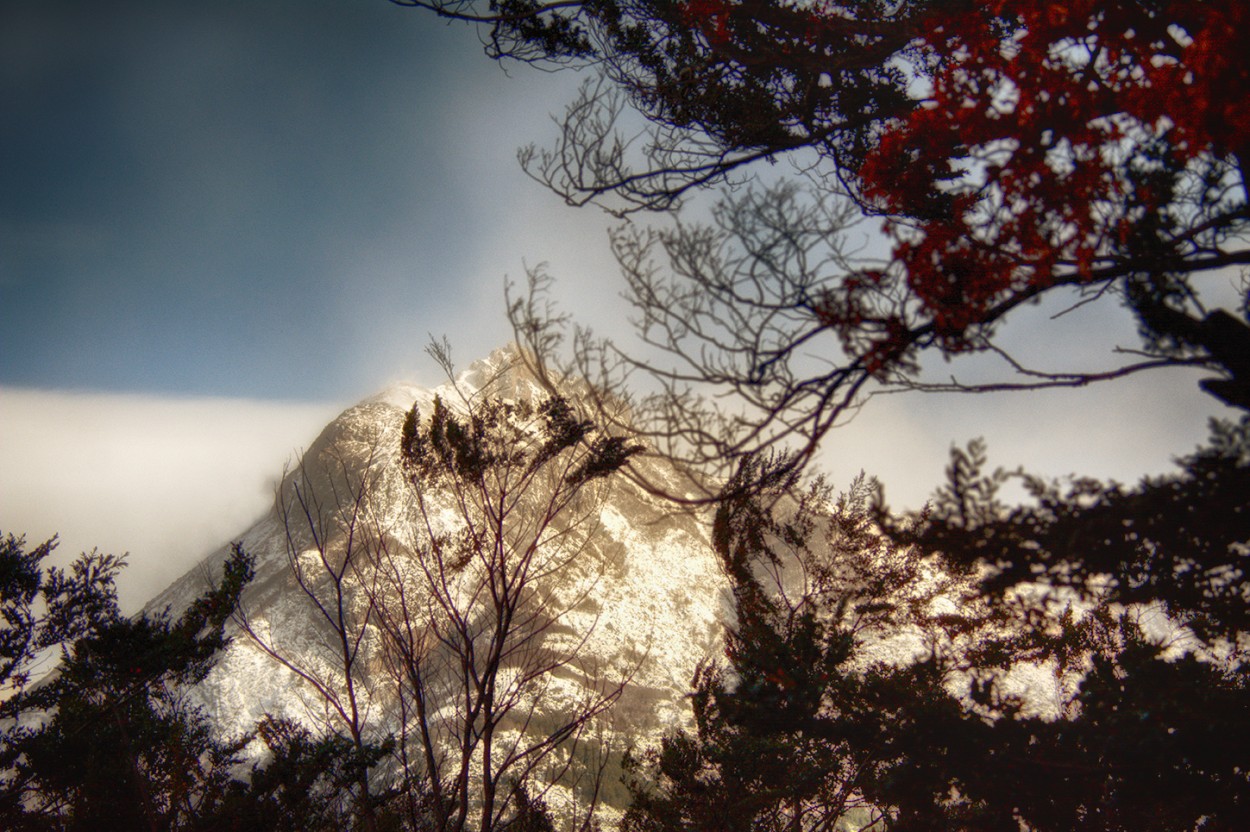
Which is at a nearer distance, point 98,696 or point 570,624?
point 98,696

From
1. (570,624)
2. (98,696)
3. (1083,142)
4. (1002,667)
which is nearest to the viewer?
(1083,142)

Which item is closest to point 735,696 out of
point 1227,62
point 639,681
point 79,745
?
point 1227,62

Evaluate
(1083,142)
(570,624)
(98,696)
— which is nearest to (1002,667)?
(1083,142)

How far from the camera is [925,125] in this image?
427cm

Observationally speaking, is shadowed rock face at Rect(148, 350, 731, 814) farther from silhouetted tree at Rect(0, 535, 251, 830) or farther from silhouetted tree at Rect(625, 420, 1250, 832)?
silhouetted tree at Rect(625, 420, 1250, 832)

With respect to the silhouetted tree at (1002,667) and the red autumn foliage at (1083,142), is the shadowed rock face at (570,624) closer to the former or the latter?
the silhouetted tree at (1002,667)

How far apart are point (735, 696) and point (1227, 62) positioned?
974 cm

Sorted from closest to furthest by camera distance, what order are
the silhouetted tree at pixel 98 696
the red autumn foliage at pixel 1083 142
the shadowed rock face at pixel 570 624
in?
the red autumn foliage at pixel 1083 142 → the silhouetted tree at pixel 98 696 → the shadowed rock face at pixel 570 624

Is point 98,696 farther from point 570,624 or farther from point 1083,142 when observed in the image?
point 570,624

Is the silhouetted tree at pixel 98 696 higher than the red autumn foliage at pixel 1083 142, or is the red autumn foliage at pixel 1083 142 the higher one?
the red autumn foliage at pixel 1083 142

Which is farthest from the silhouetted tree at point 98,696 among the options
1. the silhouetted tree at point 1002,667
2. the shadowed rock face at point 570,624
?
the shadowed rock face at point 570,624

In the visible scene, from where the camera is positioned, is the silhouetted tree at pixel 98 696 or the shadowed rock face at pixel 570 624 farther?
the shadowed rock face at pixel 570 624

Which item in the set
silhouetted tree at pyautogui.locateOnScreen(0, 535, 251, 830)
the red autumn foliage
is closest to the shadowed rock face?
silhouetted tree at pyautogui.locateOnScreen(0, 535, 251, 830)

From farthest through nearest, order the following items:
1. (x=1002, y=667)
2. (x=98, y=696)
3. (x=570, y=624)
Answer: (x=570, y=624) < (x=98, y=696) < (x=1002, y=667)
